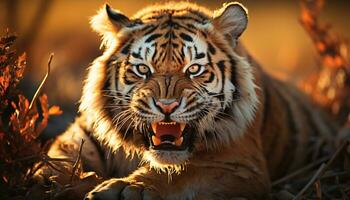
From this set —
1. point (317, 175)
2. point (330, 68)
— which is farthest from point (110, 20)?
point (330, 68)

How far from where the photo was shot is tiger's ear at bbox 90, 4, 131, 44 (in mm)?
4395

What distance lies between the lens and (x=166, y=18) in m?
4.40

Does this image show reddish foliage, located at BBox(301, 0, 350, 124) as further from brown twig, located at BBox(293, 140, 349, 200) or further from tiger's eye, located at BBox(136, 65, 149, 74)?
tiger's eye, located at BBox(136, 65, 149, 74)

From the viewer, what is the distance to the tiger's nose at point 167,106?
149 inches

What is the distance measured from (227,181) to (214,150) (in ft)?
0.71

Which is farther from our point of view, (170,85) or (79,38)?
(79,38)

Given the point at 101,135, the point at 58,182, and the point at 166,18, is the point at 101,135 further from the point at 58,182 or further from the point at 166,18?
the point at 166,18

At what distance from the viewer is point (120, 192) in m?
3.75

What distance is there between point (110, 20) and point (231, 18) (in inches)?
29.1

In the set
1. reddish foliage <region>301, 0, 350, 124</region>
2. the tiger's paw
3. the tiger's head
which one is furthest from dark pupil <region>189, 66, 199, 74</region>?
reddish foliage <region>301, 0, 350, 124</region>

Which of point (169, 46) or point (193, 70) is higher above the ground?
point (169, 46)

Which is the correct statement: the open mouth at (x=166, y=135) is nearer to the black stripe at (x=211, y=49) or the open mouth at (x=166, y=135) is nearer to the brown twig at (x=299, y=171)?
the black stripe at (x=211, y=49)

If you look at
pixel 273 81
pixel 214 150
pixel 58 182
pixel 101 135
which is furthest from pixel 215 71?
pixel 273 81

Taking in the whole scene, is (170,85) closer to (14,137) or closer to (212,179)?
(212,179)
